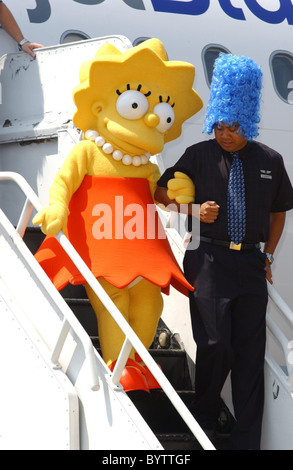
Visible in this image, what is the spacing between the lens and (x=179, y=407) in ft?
12.6

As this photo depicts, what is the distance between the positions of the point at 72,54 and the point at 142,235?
180 centimetres

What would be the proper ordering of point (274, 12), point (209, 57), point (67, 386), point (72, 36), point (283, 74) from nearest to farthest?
point (67, 386) < point (72, 36) < point (209, 57) < point (283, 74) < point (274, 12)

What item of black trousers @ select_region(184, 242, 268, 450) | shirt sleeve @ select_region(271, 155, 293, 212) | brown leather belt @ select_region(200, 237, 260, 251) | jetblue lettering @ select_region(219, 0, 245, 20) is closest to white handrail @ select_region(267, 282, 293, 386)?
black trousers @ select_region(184, 242, 268, 450)

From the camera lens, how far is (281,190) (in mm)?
4895

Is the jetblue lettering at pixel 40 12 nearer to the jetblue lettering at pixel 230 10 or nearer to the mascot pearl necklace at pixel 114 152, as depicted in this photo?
the jetblue lettering at pixel 230 10

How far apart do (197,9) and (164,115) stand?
290 centimetres

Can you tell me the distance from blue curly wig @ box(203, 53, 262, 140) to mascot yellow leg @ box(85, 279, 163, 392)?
0.98 m

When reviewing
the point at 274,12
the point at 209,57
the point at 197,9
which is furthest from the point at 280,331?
the point at 274,12

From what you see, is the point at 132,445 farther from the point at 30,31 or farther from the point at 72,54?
the point at 30,31

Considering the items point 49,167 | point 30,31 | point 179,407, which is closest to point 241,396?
point 179,407

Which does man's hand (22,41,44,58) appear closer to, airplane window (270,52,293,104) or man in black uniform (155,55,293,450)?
man in black uniform (155,55,293,450)

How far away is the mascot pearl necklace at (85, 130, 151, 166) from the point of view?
4.76m

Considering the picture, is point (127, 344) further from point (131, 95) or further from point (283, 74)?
point (283, 74)

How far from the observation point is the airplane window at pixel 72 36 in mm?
6652
